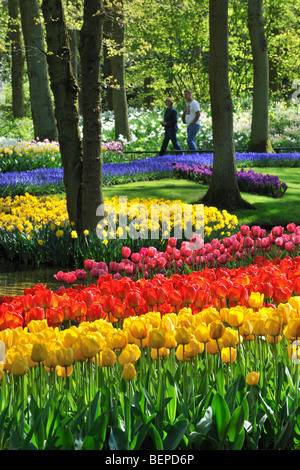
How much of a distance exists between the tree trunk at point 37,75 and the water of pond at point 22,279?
1080 centimetres

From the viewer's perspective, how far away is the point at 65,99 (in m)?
8.63

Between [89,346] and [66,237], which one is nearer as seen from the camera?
[89,346]

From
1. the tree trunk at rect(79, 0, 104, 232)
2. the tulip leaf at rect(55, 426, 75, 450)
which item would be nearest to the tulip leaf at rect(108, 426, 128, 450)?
the tulip leaf at rect(55, 426, 75, 450)

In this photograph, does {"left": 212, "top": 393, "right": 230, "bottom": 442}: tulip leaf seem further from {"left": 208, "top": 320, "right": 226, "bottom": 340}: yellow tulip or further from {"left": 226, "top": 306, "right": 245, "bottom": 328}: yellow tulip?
{"left": 226, "top": 306, "right": 245, "bottom": 328}: yellow tulip

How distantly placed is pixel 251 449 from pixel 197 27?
29844mm

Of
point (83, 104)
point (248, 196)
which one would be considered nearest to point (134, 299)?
point (83, 104)

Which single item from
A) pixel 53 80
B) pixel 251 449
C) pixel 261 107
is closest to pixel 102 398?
pixel 251 449

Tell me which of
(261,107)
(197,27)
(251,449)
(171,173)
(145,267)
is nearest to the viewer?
(251,449)

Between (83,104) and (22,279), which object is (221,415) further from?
(83,104)

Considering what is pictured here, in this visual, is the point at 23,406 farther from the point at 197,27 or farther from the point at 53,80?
the point at 197,27

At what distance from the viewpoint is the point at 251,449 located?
8.45 feet

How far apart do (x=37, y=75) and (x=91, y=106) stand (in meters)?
11.4

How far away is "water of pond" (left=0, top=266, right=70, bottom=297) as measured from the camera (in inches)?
298

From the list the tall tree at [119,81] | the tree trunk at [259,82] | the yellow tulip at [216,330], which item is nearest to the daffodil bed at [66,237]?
the yellow tulip at [216,330]
